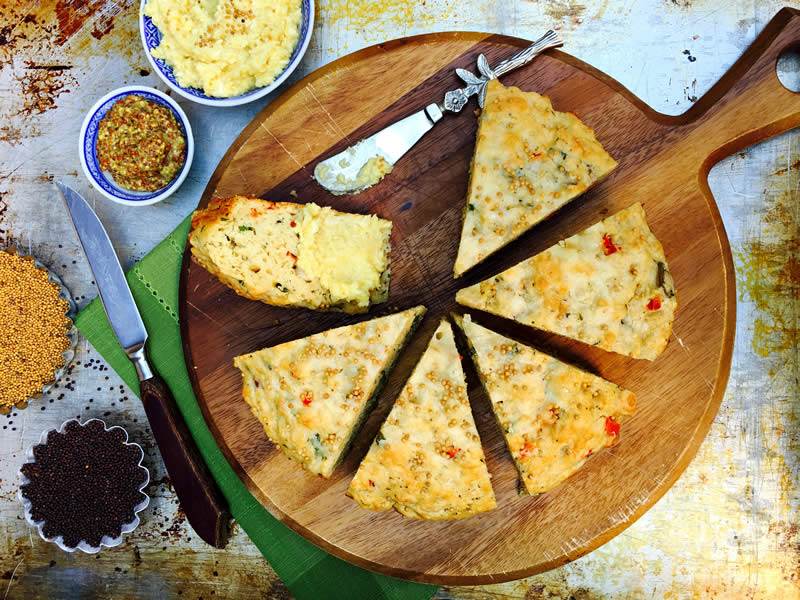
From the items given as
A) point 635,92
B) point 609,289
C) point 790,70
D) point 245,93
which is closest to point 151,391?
point 245,93

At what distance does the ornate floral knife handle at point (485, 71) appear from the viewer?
20.2ft

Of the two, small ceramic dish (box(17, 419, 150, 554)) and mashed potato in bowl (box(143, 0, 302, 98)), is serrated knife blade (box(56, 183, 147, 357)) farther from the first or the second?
mashed potato in bowl (box(143, 0, 302, 98))

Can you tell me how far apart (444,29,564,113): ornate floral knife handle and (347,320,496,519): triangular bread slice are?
2.61m

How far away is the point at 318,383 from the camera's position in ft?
19.3

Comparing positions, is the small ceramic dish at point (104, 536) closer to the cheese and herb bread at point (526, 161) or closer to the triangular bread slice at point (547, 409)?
the triangular bread slice at point (547, 409)

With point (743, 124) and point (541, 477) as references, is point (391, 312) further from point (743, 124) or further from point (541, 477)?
point (743, 124)

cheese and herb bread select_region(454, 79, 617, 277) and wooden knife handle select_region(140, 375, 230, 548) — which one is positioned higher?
cheese and herb bread select_region(454, 79, 617, 277)

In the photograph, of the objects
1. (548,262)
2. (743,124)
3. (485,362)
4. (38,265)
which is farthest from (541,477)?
(38,265)

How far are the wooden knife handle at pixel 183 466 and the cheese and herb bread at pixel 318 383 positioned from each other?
43.0 inches

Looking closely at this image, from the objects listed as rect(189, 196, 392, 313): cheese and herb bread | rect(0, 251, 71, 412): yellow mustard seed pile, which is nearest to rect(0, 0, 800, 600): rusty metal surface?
rect(0, 251, 71, 412): yellow mustard seed pile

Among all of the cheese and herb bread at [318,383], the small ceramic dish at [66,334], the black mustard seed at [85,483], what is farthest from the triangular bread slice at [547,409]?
the small ceramic dish at [66,334]

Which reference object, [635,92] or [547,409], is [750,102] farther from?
[547,409]

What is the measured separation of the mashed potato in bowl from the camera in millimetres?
5973

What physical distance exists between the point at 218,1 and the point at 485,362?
4.50 metres
